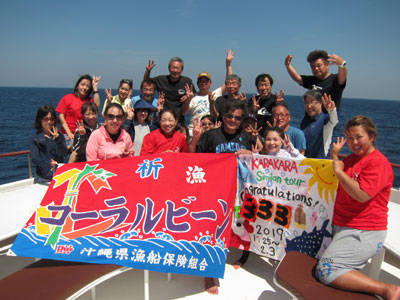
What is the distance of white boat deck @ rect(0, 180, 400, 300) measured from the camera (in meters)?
3.45

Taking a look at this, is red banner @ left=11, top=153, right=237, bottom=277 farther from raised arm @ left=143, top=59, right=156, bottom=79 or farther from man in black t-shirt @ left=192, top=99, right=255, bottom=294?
raised arm @ left=143, top=59, right=156, bottom=79

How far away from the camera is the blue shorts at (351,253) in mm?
2770

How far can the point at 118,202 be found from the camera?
11.7 ft

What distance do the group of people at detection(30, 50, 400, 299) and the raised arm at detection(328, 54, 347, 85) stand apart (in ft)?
0.05

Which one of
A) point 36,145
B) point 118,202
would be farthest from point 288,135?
point 36,145

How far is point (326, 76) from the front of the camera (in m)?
5.10

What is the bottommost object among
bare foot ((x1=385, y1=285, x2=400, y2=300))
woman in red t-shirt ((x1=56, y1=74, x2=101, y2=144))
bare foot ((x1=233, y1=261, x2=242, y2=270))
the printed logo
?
bare foot ((x1=233, y1=261, x2=242, y2=270))

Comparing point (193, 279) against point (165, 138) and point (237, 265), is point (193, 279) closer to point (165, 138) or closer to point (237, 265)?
point (237, 265)

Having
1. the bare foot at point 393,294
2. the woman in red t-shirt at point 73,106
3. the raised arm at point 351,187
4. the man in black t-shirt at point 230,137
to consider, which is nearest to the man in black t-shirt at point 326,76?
the man in black t-shirt at point 230,137

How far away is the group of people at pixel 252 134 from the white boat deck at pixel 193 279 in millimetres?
259

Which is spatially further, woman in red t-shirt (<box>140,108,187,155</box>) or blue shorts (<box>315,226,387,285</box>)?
woman in red t-shirt (<box>140,108,187,155</box>)

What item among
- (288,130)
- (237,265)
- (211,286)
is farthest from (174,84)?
(211,286)

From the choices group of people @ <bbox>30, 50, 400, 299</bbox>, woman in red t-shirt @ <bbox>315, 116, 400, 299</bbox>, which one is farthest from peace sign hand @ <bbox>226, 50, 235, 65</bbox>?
woman in red t-shirt @ <bbox>315, 116, 400, 299</bbox>

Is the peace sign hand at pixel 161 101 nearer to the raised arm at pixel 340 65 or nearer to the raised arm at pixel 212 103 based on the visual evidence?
the raised arm at pixel 212 103
